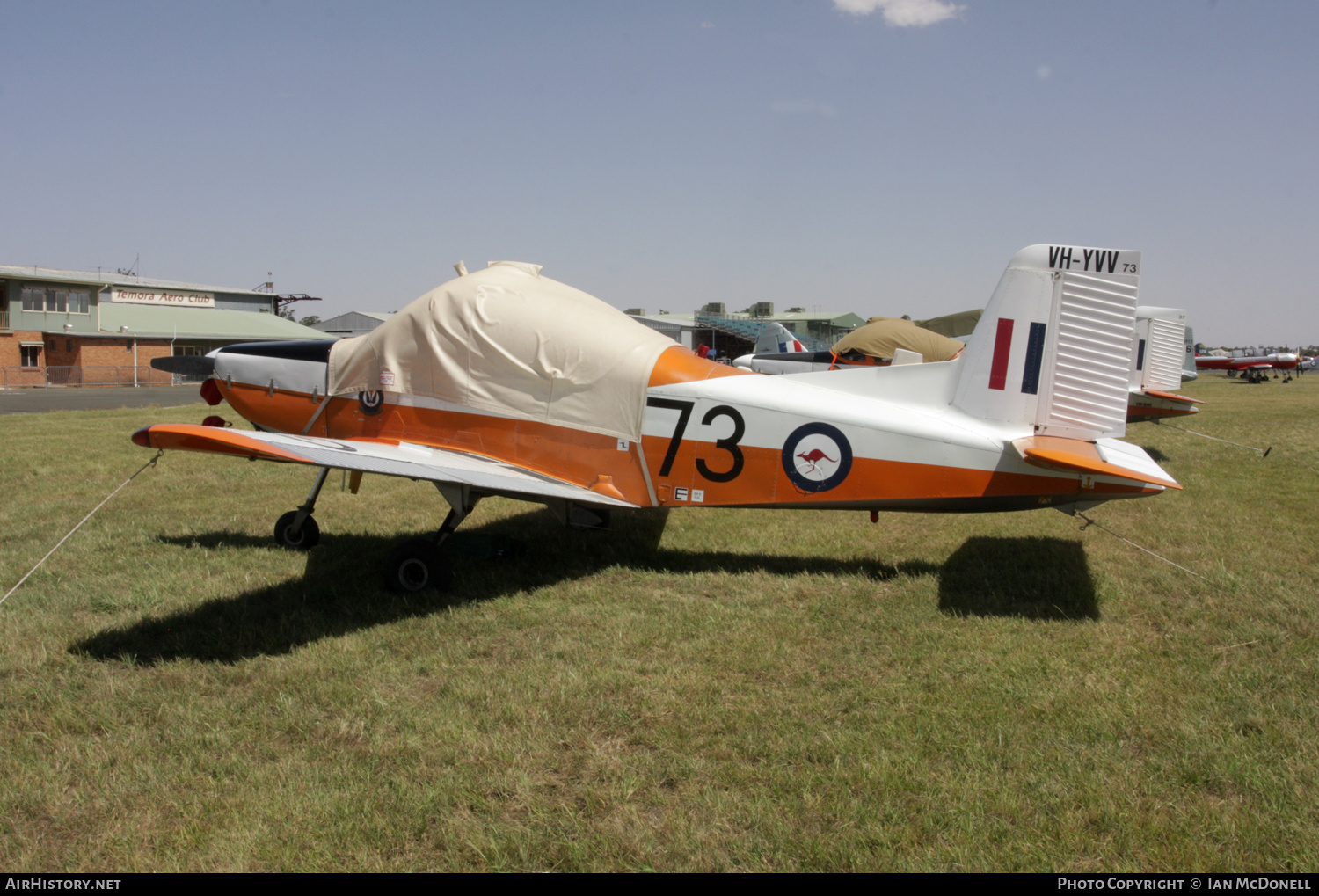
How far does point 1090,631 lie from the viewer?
16.6 feet

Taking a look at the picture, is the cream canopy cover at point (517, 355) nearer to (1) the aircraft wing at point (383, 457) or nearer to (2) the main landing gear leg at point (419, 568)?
(1) the aircraft wing at point (383, 457)

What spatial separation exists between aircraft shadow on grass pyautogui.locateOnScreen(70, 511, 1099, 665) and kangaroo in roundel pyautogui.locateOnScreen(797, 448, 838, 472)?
1.02 metres

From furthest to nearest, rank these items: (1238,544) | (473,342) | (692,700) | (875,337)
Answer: (875,337), (1238,544), (473,342), (692,700)

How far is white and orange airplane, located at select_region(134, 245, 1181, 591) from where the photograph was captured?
18.6 feet

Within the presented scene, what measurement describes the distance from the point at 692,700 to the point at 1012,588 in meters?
3.13

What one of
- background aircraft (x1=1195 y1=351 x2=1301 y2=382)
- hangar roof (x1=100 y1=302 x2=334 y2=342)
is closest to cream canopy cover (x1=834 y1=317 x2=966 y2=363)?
background aircraft (x1=1195 y1=351 x2=1301 y2=382)

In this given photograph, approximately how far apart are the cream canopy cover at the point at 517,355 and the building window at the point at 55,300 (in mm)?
46317

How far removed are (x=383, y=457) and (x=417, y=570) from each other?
3.25 feet

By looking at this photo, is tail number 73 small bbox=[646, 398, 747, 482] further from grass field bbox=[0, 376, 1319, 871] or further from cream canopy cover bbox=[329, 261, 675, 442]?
grass field bbox=[0, 376, 1319, 871]

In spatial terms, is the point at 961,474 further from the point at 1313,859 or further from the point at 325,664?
the point at 325,664

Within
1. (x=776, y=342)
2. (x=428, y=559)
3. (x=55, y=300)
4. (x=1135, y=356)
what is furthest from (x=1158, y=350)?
(x=55, y=300)

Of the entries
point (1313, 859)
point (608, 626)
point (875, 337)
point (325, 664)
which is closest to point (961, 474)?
point (608, 626)

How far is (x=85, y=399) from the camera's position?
27.2m

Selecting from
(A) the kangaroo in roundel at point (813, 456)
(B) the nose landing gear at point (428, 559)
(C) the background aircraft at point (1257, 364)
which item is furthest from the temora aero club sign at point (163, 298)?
(C) the background aircraft at point (1257, 364)
